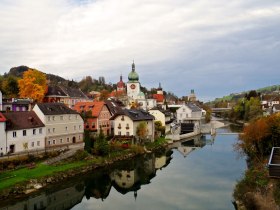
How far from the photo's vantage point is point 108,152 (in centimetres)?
4319

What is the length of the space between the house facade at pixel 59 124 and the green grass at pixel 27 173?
769 centimetres

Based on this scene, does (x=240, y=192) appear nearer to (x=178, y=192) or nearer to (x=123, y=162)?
(x=178, y=192)

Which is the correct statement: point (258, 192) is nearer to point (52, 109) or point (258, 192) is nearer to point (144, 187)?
point (144, 187)

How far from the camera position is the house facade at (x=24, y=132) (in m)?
38.0

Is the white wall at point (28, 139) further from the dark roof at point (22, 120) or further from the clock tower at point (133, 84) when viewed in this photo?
the clock tower at point (133, 84)

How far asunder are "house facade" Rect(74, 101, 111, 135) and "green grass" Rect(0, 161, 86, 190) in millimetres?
16764

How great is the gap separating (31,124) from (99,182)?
1178 centimetres

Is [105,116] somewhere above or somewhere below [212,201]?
above

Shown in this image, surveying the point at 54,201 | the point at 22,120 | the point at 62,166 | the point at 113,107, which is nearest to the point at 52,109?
the point at 22,120

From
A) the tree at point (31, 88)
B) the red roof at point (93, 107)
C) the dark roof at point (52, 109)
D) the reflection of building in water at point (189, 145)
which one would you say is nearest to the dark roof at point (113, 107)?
the red roof at point (93, 107)

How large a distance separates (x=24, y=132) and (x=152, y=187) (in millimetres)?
16331

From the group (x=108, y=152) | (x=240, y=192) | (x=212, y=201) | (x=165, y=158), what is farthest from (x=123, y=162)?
(x=240, y=192)

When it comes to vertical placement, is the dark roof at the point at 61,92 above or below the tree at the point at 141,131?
above

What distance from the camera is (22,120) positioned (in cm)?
4053
